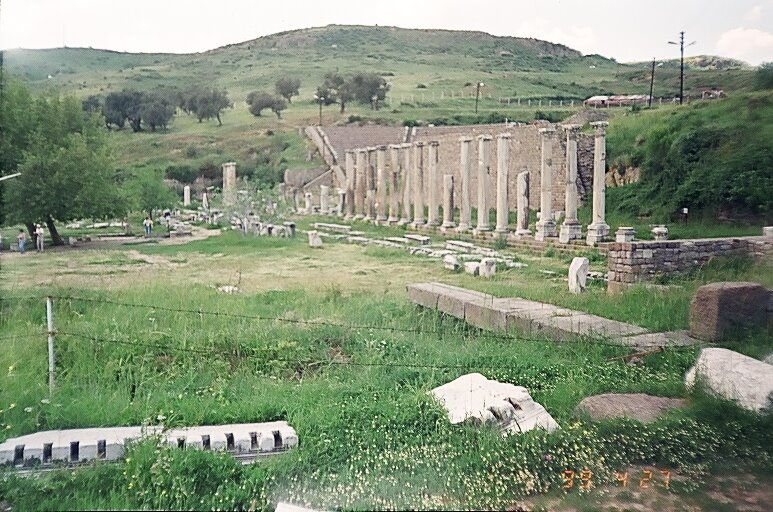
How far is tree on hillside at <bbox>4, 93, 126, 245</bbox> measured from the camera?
441 inches

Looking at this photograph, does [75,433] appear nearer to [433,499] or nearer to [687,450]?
[433,499]

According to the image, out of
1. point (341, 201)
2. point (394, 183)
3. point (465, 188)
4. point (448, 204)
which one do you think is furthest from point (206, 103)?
point (341, 201)

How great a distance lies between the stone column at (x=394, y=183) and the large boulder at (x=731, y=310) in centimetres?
1757

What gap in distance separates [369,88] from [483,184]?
8.45 meters

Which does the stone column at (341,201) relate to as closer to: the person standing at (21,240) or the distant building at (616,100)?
the distant building at (616,100)

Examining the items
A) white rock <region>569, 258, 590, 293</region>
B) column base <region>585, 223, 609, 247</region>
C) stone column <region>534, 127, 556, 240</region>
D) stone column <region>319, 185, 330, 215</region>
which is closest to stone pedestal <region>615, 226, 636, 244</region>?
column base <region>585, 223, 609, 247</region>

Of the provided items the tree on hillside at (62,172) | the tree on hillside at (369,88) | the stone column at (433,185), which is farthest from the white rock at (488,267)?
the stone column at (433,185)

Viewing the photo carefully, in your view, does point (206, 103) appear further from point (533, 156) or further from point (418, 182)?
point (533, 156)

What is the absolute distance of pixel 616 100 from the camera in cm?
1289

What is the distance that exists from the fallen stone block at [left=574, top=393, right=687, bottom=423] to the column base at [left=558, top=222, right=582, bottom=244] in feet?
44.6

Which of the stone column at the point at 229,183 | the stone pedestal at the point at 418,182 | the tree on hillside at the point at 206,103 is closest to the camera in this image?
the tree on hillside at the point at 206,103

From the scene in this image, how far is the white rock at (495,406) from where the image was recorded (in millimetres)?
5723

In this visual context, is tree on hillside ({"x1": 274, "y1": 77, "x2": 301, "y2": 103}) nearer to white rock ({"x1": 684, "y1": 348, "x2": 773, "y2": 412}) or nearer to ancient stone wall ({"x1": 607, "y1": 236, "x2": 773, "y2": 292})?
ancient stone wall ({"x1": 607, "y1": 236, "x2": 773, "y2": 292})

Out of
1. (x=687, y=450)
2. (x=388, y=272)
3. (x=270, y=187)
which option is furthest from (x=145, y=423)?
(x=270, y=187)
